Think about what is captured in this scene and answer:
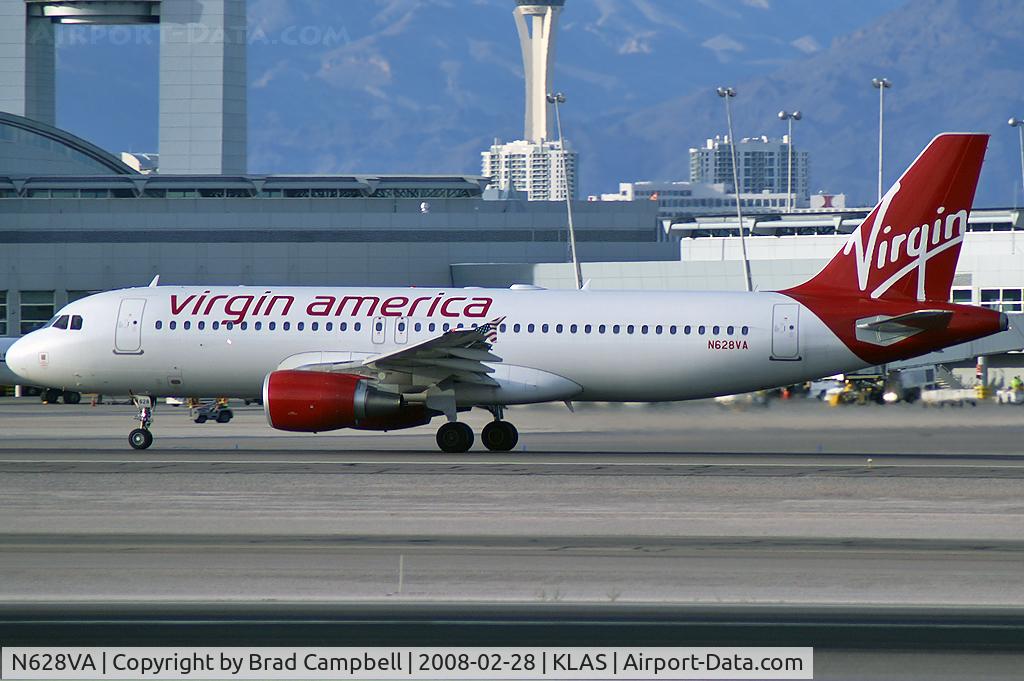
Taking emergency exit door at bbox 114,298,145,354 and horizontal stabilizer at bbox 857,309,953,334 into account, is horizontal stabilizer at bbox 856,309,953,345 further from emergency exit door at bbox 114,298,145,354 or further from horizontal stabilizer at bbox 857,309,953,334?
emergency exit door at bbox 114,298,145,354

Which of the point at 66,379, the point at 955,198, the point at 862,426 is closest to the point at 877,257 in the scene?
the point at 955,198

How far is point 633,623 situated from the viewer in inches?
585

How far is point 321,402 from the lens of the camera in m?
29.6

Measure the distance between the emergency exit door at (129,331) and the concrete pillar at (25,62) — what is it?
259 ft

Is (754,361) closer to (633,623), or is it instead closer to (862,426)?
(862,426)

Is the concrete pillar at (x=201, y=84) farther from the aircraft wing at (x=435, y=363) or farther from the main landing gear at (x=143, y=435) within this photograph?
the aircraft wing at (x=435, y=363)

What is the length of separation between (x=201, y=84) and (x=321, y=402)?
80469 mm

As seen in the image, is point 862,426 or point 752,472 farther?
point 862,426

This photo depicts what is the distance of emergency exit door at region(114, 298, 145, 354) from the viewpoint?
32469 millimetres

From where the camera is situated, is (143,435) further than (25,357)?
No

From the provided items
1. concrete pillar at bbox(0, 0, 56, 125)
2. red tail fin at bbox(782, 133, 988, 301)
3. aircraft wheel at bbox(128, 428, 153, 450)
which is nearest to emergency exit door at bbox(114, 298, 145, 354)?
aircraft wheel at bbox(128, 428, 153, 450)

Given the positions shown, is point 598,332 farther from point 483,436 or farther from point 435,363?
point 435,363

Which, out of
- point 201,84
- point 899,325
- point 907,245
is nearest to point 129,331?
point 899,325

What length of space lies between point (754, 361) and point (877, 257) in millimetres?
3522
